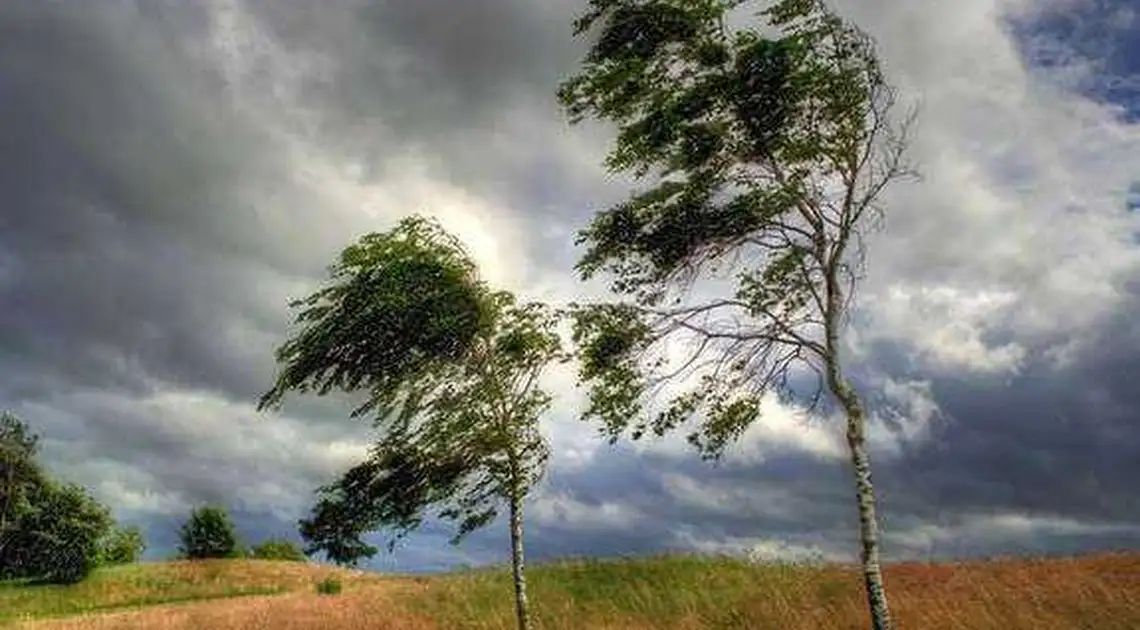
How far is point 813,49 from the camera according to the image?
16.2m

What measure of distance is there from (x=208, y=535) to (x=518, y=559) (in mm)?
52284

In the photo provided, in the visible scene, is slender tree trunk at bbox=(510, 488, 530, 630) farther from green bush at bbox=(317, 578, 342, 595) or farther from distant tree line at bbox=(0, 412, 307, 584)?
distant tree line at bbox=(0, 412, 307, 584)

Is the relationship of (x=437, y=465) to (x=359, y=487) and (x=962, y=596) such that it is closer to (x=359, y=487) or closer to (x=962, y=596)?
(x=359, y=487)

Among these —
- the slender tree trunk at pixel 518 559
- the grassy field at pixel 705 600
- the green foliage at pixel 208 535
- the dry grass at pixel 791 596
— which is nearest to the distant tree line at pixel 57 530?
the green foliage at pixel 208 535

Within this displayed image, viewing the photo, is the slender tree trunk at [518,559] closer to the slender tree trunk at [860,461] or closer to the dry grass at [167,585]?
the slender tree trunk at [860,461]

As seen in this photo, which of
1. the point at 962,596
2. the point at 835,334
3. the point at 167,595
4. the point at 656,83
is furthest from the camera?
the point at 167,595

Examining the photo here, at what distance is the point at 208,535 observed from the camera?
68500 mm

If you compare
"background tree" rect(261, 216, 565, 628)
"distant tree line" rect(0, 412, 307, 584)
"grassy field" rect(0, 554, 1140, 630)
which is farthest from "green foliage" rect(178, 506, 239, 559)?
"background tree" rect(261, 216, 565, 628)

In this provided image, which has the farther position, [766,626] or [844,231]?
[766,626]

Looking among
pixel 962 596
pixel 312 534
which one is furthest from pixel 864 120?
pixel 312 534

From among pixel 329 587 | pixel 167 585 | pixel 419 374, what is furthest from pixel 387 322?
pixel 167 585

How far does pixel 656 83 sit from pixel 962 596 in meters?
10.6

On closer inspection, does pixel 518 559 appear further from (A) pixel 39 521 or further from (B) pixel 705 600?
(A) pixel 39 521

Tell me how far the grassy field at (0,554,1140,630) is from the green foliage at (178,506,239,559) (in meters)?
24.1
